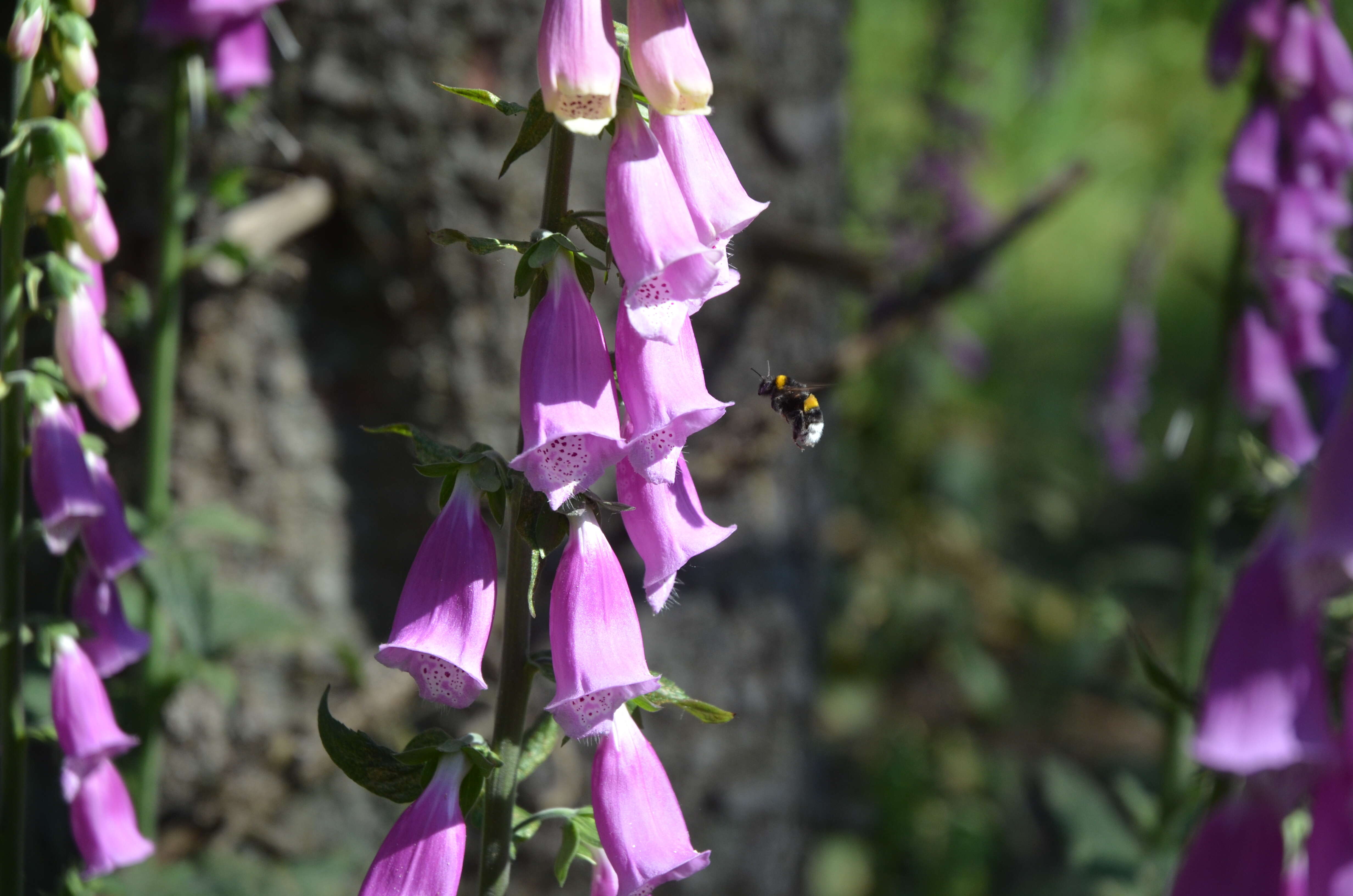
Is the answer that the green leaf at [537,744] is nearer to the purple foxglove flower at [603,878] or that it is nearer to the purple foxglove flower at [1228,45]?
the purple foxglove flower at [603,878]

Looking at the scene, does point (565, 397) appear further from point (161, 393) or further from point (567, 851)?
point (161, 393)

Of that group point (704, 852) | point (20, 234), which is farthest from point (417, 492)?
point (704, 852)

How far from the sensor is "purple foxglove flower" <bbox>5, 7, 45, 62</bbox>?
94 centimetres

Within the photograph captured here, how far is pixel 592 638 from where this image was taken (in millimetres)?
805

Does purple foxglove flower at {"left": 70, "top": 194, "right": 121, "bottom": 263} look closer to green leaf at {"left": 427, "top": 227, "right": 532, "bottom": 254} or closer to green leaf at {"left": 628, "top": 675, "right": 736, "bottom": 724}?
green leaf at {"left": 427, "top": 227, "right": 532, "bottom": 254}

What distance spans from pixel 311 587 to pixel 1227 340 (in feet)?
6.32

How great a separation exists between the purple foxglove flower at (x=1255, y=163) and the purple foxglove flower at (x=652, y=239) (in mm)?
1712

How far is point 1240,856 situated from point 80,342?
1.12 m

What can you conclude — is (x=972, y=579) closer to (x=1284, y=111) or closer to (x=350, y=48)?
(x=1284, y=111)

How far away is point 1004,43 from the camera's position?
27.3ft

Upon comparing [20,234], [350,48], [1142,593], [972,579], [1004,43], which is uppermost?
[1004,43]

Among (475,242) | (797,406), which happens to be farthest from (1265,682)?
(797,406)

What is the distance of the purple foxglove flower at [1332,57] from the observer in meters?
1.99

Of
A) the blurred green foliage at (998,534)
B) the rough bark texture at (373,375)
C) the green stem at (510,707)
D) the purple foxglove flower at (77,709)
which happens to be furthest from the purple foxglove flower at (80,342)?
the blurred green foliage at (998,534)
